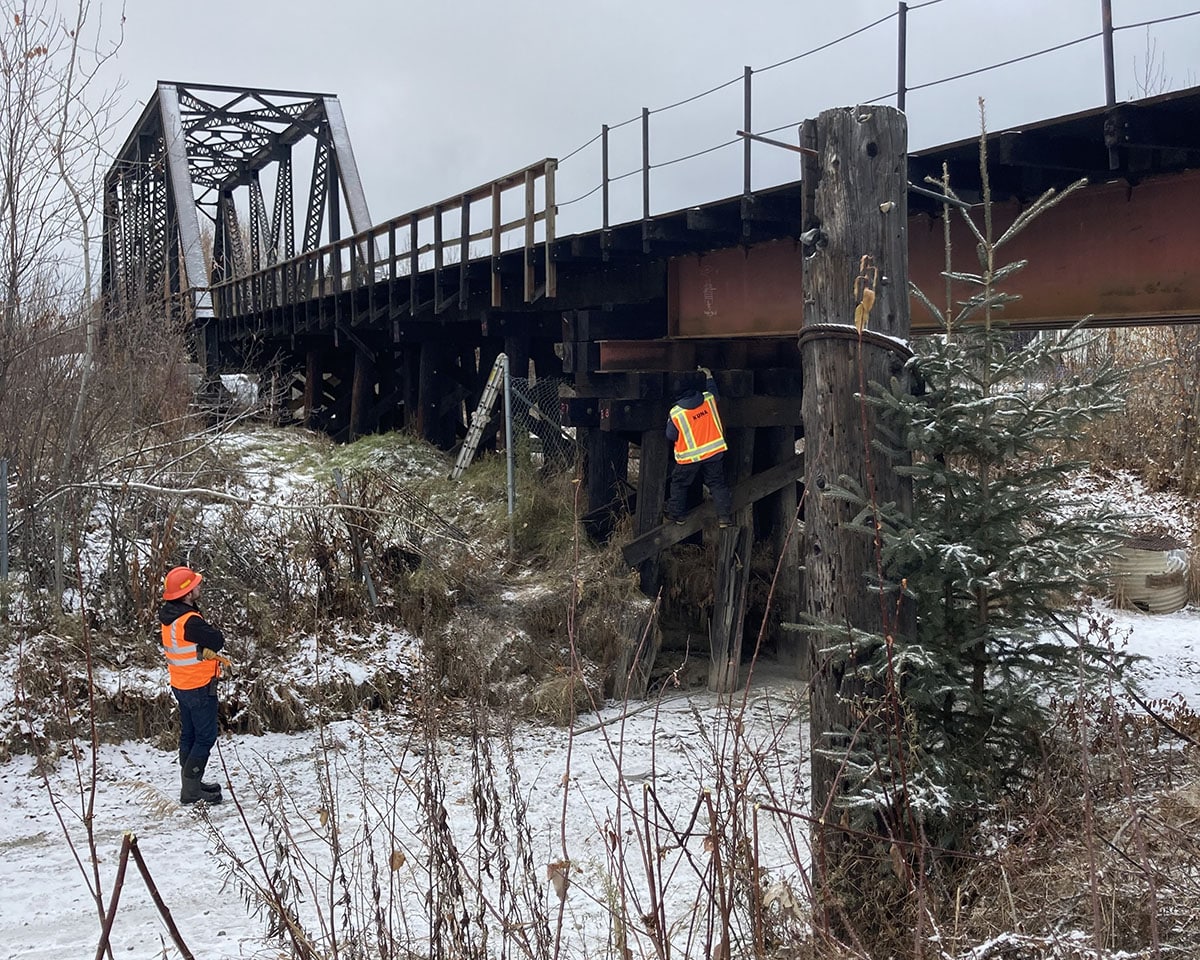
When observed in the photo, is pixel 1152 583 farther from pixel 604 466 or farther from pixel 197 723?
pixel 197 723

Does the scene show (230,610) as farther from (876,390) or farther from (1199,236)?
(1199,236)

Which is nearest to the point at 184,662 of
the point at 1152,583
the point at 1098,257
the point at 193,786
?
the point at 193,786

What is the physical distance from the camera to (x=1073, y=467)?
16.9ft

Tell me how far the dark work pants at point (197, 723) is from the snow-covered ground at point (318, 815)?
0.32 meters

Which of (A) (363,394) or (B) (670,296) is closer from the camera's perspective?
(B) (670,296)

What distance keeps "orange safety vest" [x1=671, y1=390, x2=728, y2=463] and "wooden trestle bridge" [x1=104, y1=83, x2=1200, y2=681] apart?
60cm

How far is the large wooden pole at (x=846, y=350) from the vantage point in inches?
198

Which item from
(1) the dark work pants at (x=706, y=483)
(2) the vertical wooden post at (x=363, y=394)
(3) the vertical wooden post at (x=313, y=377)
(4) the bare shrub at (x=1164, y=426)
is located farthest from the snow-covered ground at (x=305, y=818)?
(3) the vertical wooden post at (x=313, y=377)

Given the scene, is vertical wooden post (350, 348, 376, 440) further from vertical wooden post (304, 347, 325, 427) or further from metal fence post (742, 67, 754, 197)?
metal fence post (742, 67, 754, 197)

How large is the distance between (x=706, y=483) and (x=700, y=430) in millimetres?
780

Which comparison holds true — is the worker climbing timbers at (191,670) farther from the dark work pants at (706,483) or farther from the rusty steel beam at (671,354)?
the rusty steel beam at (671,354)

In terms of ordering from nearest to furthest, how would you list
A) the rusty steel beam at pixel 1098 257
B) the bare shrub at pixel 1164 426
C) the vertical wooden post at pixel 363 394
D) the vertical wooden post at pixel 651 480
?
the rusty steel beam at pixel 1098 257
the vertical wooden post at pixel 651 480
the bare shrub at pixel 1164 426
the vertical wooden post at pixel 363 394

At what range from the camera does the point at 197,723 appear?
796 centimetres

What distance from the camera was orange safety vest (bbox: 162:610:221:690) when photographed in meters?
7.84
